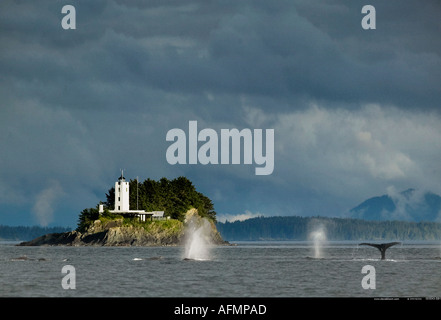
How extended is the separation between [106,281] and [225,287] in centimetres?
1395

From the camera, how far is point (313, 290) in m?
64.9

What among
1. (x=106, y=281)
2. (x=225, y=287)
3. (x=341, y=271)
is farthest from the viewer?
(x=341, y=271)

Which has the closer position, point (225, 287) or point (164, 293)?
point (164, 293)
